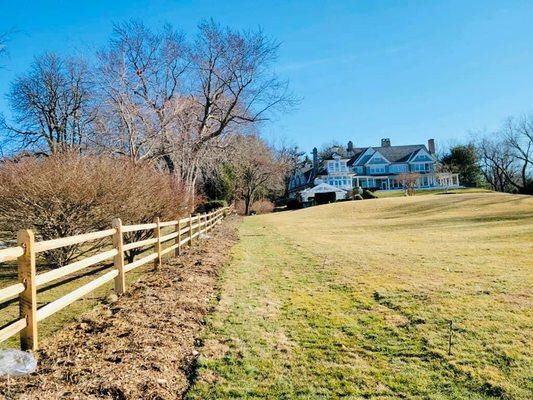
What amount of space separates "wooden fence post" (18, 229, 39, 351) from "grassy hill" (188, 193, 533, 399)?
168 centimetres

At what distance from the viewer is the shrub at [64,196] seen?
30.6ft

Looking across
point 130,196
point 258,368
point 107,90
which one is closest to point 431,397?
point 258,368

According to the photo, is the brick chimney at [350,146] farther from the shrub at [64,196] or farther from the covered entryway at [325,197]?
the shrub at [64,196]

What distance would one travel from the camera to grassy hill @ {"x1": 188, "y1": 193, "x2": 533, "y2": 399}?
130 inches

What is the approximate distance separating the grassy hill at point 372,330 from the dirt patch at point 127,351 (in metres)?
0.25

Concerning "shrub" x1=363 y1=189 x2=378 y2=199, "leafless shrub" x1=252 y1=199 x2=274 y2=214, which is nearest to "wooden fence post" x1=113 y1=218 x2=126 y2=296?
"leafless shrub" x1=252 y1=199 x2=274 y2=214

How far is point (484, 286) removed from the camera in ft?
21.0

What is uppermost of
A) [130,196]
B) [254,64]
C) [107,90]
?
[254,64]

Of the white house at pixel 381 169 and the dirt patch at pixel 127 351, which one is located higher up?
the white house at pixel 381 169

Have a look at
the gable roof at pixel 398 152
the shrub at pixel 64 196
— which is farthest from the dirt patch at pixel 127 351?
the gable roof at pixel 398 152

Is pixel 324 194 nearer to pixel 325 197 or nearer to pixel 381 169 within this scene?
pixel 325 197

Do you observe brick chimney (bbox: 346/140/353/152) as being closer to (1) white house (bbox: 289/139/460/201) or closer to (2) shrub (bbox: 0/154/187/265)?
(1) white house (bbox: 289/139/460/201)

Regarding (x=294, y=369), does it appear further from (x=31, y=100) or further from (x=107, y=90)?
→ (x=31, y=100)

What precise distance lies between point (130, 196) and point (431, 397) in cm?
984
